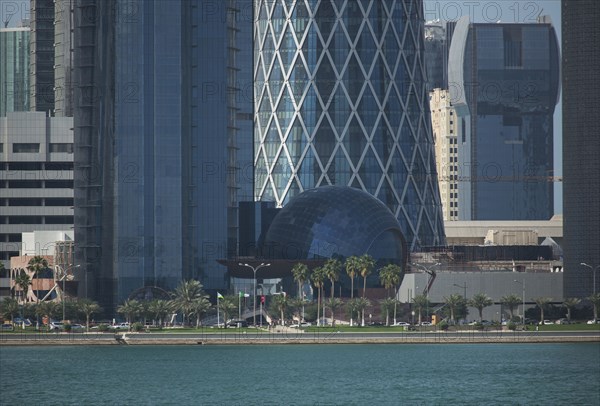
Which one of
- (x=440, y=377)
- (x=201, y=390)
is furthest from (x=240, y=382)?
(x=440, y=377)

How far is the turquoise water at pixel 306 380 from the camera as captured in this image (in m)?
157

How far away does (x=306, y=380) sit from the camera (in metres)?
173

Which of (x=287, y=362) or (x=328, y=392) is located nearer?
(x=328, y=392)

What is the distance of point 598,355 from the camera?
199000 millimetres

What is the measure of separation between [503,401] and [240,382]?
98.3ft

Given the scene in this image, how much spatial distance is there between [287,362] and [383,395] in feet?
111

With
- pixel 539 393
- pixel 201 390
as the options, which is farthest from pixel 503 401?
pixel 201 390

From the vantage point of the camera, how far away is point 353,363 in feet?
628

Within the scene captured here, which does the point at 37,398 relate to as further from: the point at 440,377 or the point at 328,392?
the point at 440,377

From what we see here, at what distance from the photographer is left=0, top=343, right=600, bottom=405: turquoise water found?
157 m

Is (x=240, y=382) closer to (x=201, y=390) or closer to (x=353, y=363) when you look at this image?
(x=201, y=390)

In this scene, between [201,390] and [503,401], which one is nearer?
[503,401]

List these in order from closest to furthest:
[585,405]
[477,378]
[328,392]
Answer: [585,405], [328,392], [477,378]

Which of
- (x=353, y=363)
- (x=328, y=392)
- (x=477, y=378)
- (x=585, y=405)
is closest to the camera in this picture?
(x=585, y=405)
